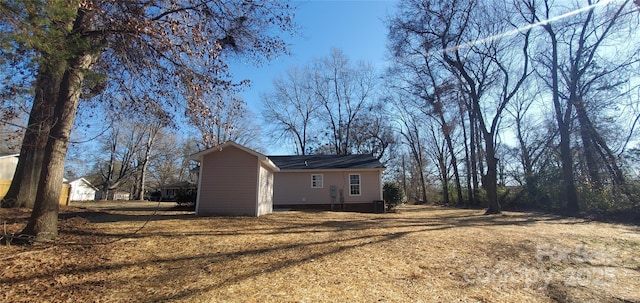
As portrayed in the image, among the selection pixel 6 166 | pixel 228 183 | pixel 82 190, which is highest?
pixel 6 166

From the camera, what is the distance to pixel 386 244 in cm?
680

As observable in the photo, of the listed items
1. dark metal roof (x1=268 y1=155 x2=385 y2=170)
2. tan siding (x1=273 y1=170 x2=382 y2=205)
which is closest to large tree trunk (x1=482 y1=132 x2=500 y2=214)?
dark metal roof (x1=268 y1=155 x2=385 y2=170)

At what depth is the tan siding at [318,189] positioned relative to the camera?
17.2m

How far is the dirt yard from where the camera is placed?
4.00m

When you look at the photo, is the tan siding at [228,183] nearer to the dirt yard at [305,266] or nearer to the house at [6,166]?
the dirt yard at [305,266]

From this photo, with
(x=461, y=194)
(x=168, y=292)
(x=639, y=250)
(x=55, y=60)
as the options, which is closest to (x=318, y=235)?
(x=168, y=292)

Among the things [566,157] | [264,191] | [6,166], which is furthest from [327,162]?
[6,166]

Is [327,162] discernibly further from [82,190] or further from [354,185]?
[82,190]

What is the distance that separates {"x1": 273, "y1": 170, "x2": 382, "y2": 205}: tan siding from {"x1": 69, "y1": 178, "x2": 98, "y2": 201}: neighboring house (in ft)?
101

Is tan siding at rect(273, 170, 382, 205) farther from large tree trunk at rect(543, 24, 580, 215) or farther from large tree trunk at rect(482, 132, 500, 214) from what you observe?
large tree trunk at rect(543, 24, 580, 215)

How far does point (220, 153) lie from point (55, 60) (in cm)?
676

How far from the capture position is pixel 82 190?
124 ft

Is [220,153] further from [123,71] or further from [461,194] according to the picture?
[461,194]

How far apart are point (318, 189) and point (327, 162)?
2.00 metres
